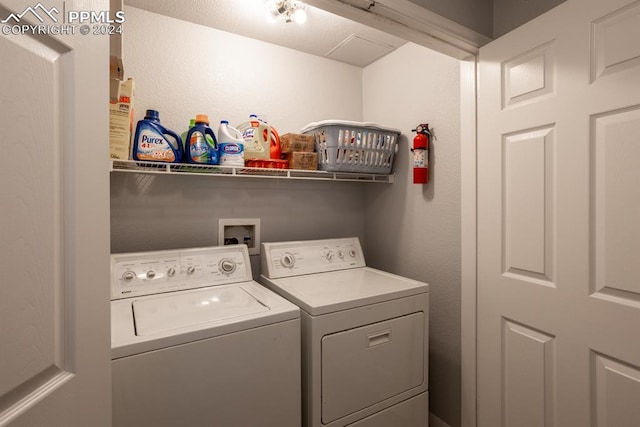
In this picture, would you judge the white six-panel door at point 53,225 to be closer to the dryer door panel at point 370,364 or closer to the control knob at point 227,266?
the dryer door panel at point 370,364

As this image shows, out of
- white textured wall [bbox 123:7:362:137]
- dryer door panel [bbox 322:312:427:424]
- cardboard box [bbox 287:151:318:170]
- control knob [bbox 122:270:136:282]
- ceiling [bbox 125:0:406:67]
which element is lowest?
dryer door panel [bbox 322:312:427:424]

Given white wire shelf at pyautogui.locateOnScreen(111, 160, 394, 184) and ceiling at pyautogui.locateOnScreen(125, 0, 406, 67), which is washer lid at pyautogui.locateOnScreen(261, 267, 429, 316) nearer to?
white wire shelf at pyautogui.locateOnScreen(111, 160, 394, 184)

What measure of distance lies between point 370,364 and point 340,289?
14.4 inches

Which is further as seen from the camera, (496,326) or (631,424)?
(496,326)

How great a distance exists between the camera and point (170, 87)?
1.76 meters

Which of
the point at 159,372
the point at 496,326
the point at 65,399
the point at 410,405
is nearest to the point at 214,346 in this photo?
the point at 159,372

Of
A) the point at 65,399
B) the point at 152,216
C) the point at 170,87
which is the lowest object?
the point at 65,399

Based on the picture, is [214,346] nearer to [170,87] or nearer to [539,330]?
[539,330]

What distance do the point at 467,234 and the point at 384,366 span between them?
0.76 metres

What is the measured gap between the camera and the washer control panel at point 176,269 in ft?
4.83

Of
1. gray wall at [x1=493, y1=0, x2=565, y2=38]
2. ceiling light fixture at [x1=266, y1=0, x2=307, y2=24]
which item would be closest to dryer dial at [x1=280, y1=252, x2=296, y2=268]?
ceiling light fixture at [x1=266, y1=0, x2=307, y2=24]

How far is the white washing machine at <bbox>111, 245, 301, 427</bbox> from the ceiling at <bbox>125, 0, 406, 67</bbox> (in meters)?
1.32

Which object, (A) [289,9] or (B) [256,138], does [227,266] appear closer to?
(B) [256,138]

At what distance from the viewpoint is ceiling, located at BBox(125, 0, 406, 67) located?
5.47 ft
